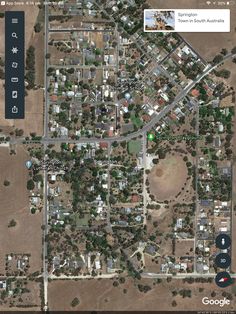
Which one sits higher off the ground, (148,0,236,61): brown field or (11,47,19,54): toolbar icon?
(148,0,236,61): brown field

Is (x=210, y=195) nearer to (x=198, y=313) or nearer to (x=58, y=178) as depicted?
(x=198, y=313)

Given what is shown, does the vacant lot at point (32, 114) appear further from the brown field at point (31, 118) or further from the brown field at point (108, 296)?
the brown field at point (108, 296)

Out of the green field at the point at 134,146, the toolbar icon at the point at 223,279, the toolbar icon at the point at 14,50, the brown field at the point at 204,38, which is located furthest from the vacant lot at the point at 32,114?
the toolbar icon at the point at 223,279

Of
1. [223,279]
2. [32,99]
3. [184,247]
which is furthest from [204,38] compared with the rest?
[223,279]

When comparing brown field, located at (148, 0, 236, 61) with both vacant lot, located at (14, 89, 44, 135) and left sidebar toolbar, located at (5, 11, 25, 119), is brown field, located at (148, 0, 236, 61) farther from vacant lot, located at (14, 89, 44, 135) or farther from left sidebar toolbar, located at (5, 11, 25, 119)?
vacant lot, located at (14, 89, 44, 135)

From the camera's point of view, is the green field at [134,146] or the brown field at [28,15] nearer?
the brown field at [28,15]

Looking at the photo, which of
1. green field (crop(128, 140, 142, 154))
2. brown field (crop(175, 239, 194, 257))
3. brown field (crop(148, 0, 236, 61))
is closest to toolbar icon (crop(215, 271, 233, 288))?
brown field (crop(175, 239, 194, 257))

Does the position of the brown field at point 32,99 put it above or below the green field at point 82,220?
above
